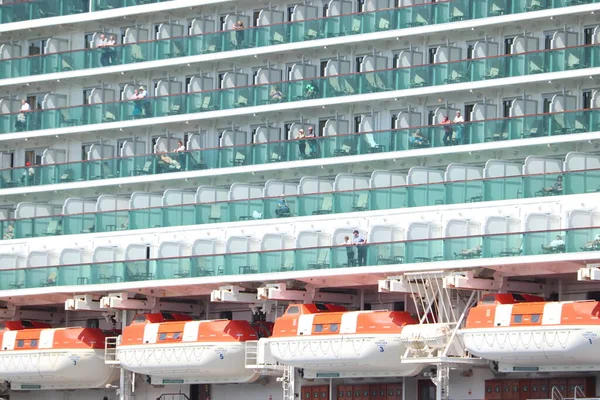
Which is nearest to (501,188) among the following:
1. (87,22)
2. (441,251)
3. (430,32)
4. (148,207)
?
(441,251)

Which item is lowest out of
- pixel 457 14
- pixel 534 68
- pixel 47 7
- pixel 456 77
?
pixel 534 68

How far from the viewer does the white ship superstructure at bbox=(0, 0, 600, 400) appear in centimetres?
6203

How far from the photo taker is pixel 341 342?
6384cm

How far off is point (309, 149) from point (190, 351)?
786 cm

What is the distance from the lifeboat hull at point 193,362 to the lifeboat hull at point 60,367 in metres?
2.69

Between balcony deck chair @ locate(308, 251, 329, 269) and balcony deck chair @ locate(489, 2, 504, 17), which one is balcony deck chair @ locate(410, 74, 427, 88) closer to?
balcony deck chair @ locate(489, 2, 504, 17)

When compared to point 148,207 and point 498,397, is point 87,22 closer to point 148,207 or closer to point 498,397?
point 148,207

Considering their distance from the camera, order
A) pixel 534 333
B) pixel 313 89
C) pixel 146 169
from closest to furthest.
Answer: pixel 534 333
pixel 313 89
pixel 146 169

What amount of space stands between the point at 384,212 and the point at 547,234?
739cm

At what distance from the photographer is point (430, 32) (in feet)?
222

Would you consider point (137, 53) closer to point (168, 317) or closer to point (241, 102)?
point (241, 102)

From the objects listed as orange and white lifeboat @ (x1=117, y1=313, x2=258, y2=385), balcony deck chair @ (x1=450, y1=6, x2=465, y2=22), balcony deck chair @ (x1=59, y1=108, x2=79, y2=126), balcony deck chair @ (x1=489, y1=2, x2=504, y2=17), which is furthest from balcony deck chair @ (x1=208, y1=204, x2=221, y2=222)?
balcony deck chair @ (x1=489, y1=2, x2=504, y2=17)

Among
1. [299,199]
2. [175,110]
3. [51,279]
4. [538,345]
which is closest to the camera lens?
[538,345]

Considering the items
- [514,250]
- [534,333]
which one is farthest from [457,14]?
[534,333]
